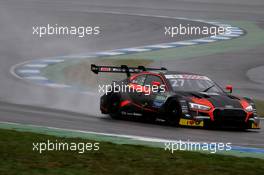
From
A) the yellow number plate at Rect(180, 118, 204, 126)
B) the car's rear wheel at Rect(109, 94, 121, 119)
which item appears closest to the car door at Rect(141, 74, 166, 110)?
the car's rear wheel at Rect(109, 94, 121, 119)

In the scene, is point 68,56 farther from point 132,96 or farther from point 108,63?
point 132,96

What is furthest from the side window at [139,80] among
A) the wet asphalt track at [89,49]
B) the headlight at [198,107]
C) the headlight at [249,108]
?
the headlight at [249,108]

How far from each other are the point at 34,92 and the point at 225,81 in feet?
16.3

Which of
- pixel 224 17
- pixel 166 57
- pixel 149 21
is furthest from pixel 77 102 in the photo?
pixel 224 17

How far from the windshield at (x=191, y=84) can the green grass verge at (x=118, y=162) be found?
14.9ft

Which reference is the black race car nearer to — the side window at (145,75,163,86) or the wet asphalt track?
the side window at (145,75,163,86)

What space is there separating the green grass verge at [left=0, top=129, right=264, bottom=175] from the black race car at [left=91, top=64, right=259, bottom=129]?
369 centimetres

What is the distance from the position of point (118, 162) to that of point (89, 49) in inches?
687

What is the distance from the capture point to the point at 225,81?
22.2 meters

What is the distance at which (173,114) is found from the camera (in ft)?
50.0

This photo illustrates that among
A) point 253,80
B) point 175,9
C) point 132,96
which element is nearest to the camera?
point 132,96

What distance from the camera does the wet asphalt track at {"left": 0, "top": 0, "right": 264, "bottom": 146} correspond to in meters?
14.8

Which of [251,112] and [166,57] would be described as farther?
[166,57]

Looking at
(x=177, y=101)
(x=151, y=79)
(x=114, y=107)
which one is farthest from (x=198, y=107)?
(x=114, y=107)
